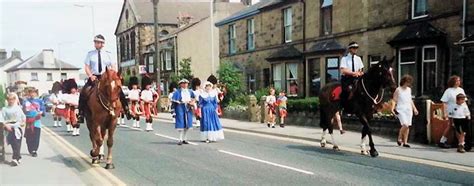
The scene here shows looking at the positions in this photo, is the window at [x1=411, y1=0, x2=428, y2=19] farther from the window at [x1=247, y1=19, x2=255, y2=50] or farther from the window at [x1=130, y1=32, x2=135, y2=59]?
the window at [x1=130, y1=32, x2=135, y2=59]

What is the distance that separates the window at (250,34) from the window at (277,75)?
4167 millimetres

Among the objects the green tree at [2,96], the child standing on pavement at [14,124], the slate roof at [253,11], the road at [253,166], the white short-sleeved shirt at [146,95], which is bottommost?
the road at [253,166]

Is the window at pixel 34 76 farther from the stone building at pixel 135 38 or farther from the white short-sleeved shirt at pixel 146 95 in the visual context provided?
the white short-sleeved shirt at pixel 146 95

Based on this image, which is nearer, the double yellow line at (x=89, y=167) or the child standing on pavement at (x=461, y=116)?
the double yellow line at (x=89, y=167)

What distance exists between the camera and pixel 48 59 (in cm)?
480

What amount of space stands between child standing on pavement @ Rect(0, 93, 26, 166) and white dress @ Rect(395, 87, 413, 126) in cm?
1072

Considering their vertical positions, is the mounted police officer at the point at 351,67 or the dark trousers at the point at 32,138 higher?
the mounted police officer at the point at 351,67

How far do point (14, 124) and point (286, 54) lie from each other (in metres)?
24.5

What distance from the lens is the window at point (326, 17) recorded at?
1018 inches

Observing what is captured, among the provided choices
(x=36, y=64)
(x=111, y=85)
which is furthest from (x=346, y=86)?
(x=36, y=64)

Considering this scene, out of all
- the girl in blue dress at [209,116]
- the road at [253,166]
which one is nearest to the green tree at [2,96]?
the road at [253,166]

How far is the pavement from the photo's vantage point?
724 centimetres

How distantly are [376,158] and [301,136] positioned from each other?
539 cm

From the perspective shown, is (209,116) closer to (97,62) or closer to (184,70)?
(184,70)
